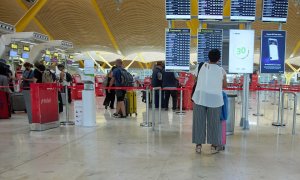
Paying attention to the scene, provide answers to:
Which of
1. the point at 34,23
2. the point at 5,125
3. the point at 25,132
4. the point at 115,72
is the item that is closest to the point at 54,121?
the point at 25,132

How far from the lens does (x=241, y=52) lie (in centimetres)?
685

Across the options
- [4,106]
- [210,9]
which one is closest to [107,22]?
[4,106]

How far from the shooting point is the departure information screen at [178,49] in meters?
7.16

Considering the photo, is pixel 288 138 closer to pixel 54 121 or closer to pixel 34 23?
pixel 54 121

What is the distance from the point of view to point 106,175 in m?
3.72

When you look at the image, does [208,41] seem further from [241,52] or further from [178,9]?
[178,9]

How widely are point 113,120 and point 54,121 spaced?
5.53 feet

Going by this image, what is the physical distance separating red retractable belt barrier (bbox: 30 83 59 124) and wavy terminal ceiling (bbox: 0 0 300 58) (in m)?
21.1

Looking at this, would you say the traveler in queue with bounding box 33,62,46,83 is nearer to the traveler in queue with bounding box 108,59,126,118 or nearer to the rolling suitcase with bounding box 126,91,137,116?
the traveler in queue with bounding box 108,59,126,118

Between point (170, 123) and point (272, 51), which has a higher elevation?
point (272, 51)

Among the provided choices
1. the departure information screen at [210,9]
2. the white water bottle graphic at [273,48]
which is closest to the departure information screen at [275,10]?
the white water bottle graphic at [273,48]

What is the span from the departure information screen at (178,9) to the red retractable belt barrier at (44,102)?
10.3 ft

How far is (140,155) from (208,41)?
329 cm

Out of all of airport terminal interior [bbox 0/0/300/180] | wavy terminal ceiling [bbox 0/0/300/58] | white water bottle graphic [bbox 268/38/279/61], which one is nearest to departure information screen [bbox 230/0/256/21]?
airport terminal interior [bbox 0/0/300/180]
